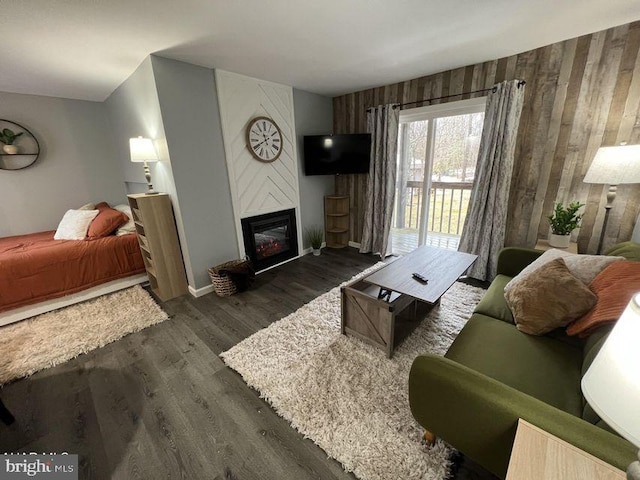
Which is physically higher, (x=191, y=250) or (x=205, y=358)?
(x=191, y=250)

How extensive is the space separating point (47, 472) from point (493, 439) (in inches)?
82.5

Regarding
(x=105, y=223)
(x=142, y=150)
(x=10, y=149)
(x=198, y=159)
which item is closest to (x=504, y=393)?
(x=198, y=159)

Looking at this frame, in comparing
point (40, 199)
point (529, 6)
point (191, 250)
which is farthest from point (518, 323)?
point (40, 199)

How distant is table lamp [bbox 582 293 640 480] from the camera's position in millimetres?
488

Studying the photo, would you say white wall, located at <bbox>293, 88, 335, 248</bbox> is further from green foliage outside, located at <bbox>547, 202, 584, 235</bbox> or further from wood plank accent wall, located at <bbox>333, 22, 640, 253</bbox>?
green foliage outside, located at <bbox>547, 202, 584, 235</bbox>

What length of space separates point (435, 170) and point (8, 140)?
18.5 ft

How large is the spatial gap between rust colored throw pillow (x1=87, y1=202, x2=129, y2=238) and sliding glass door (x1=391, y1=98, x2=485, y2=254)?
3796mm

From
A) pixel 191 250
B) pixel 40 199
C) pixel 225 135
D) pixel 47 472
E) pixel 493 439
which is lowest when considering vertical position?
pixel 47 472

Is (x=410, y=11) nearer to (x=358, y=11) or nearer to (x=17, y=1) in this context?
(x=358, y=11)

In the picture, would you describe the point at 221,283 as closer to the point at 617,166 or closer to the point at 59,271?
the point at 59,271

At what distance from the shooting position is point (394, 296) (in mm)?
2139

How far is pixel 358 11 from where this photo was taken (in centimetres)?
177

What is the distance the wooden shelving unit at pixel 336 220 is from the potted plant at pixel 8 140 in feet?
13.8

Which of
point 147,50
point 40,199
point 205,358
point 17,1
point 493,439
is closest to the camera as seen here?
point 493,439
